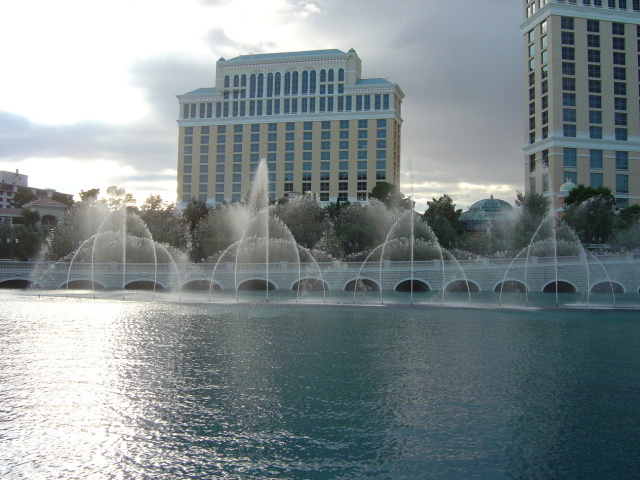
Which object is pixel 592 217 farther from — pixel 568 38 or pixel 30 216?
pixel 30 216

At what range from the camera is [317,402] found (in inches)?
574

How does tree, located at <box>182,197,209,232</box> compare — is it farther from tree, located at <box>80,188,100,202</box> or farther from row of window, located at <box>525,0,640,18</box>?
row of window, located at <box>525,0,640,18</box>

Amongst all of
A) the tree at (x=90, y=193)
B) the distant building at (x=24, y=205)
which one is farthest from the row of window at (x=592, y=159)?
the distant building at (x=24, y=205)

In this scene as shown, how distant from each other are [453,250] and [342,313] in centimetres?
3607

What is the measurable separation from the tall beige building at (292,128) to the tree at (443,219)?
30.1m

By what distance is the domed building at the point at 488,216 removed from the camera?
87000mm

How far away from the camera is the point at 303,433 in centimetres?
1239

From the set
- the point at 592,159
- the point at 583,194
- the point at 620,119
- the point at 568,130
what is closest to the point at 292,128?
the point at 568,130

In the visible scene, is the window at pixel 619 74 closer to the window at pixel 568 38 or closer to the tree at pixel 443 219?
the window at pixel 568 38

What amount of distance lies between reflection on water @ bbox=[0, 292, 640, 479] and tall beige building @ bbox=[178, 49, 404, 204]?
8552 centimetres

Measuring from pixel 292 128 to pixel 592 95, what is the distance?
5536cm

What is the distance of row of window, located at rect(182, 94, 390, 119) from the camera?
109375 mm

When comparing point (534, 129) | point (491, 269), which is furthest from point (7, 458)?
point (534, 129)

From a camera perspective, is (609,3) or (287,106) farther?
(287,106)
